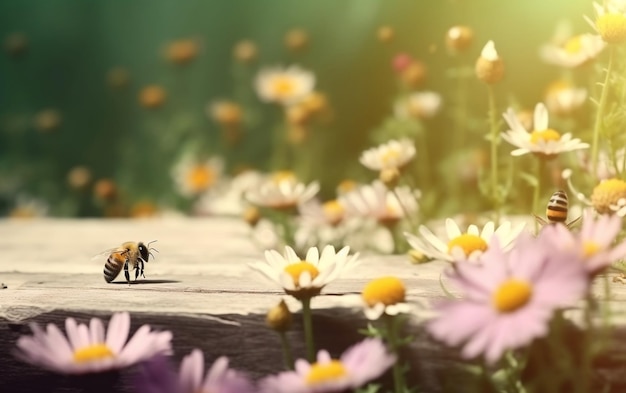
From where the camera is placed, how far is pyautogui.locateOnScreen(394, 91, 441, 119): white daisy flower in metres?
2.95

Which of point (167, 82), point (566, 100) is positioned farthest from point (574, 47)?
point (167, 82)

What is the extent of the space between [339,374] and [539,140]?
0.60m

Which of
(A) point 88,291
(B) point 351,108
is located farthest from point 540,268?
(B) point 351,108

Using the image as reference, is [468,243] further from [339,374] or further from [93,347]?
[93,347]

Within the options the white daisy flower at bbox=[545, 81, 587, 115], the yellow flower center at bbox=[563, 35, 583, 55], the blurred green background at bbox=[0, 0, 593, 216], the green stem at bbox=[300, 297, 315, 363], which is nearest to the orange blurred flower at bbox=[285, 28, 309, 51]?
the blurred green background at bbox=[0, 0, 593, 216]

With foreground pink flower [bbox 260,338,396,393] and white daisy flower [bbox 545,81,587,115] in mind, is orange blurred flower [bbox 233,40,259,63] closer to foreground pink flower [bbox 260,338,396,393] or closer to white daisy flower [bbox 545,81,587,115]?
white daisy flower [bbox 545,81,587,115]

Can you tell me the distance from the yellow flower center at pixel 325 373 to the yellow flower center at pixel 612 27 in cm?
70

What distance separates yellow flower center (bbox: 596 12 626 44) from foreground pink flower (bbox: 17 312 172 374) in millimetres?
809

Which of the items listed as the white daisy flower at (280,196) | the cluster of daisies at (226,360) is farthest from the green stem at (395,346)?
the white daisy flower at (280,196)

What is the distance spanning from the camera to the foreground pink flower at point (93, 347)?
4.34ft

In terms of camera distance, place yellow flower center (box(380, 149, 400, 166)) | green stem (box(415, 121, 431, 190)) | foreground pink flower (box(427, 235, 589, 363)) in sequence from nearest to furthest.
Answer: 1. foreground pink flower (box(427, 235, 589, 363))
2. yellow flower center (box(380, 149, 400, 166))
3. green stem (box(415, 121, 431, 190))

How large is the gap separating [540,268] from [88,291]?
0.82m

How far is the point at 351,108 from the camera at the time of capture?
352 cm

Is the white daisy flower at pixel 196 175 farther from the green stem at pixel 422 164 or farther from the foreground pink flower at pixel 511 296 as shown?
the foreground pink flower at pixel 511 296
